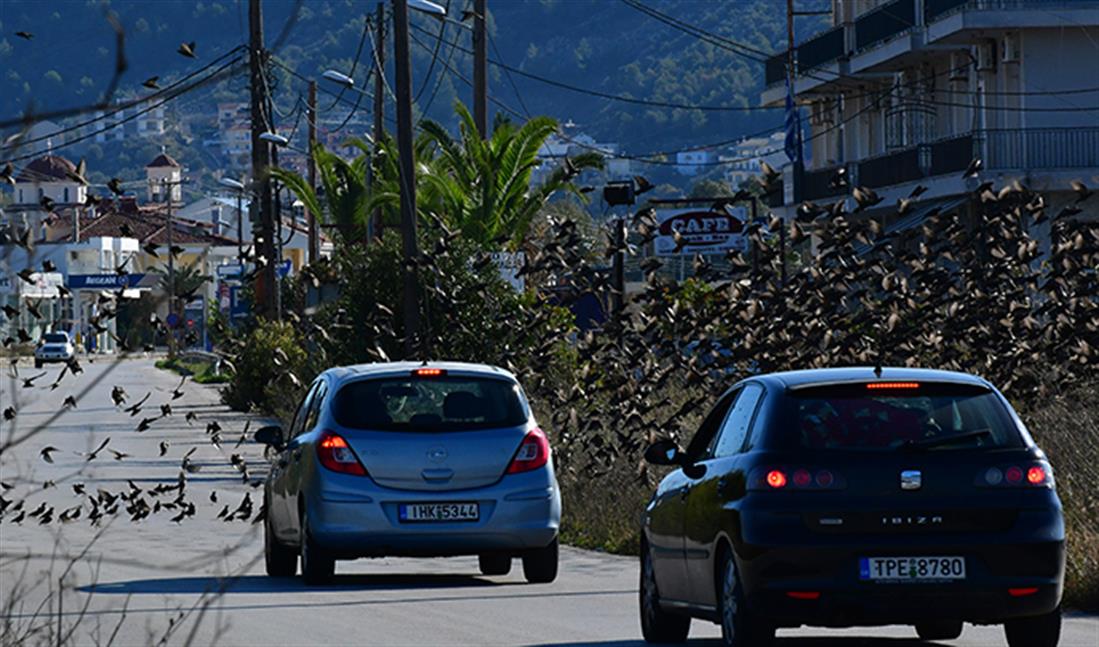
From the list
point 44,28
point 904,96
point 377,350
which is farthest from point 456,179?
point 44,28

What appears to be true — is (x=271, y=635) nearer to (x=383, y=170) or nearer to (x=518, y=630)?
(x=518, y=630)

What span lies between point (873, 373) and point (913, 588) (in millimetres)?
1223

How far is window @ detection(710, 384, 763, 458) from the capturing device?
39.8 feet

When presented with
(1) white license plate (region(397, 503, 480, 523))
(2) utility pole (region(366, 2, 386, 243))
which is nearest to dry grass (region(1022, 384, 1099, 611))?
(1) white license plate (region(397, 503, 480, 523))

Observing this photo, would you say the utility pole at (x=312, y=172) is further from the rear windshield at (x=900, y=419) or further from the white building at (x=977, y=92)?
the rear windshield at (x=900, y=419)

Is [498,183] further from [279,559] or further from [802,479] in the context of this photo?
[802,479]

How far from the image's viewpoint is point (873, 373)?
39.2 feet

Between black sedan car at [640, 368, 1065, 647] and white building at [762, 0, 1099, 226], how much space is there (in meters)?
32.8

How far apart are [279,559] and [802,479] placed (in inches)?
318

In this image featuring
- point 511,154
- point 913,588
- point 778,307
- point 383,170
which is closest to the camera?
point 913,588

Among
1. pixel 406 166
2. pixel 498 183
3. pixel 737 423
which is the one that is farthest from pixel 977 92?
pixel 737 423

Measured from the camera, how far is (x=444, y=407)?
17.2m

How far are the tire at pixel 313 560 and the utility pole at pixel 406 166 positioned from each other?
43.9ft

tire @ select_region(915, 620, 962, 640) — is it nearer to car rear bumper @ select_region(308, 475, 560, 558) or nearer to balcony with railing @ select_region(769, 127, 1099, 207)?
car rear bumper @ select_region(308, 475, 560, 558)
